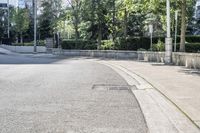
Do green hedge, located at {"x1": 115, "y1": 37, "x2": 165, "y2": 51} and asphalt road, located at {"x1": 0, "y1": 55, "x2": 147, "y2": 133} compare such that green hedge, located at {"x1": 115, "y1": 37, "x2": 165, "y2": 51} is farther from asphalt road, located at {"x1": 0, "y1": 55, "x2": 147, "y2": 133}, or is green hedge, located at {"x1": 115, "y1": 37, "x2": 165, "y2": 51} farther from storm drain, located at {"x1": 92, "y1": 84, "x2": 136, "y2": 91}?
asphalt road, located at {"x1": 0, "y1": 55, "x2": 147, "y2": 133}

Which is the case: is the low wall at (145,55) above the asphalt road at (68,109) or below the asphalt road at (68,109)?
above

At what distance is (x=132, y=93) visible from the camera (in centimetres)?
1471

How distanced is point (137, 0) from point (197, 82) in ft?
57.0

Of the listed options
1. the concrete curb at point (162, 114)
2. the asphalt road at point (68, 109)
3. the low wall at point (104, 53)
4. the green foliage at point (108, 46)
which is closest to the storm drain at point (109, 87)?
the asphalt road at point (68, 109)

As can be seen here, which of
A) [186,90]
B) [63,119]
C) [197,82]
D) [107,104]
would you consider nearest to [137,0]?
[197,82]

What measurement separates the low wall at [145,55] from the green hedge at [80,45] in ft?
6.19

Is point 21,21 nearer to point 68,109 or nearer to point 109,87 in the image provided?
point 109,87

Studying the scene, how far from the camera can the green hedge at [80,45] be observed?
181ft

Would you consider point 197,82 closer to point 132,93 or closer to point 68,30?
point 132,93

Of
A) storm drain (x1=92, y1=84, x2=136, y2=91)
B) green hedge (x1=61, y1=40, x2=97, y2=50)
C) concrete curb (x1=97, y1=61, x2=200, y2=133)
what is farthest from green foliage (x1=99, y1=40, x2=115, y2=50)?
concrete curb (x1=97, y1=61, x2=200, y2=133)

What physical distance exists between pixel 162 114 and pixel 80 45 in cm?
4647

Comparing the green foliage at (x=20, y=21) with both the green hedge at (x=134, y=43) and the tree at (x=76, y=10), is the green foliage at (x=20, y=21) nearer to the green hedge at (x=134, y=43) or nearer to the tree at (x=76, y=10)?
the tree at (x=76, y=10)

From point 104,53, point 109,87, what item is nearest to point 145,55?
point 104,53

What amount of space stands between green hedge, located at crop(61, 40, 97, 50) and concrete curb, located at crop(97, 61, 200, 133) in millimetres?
39819
